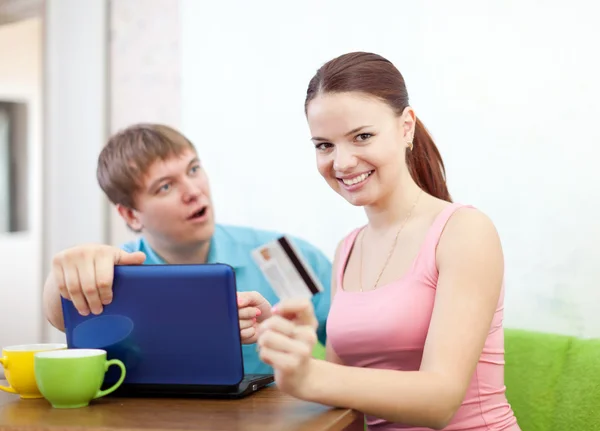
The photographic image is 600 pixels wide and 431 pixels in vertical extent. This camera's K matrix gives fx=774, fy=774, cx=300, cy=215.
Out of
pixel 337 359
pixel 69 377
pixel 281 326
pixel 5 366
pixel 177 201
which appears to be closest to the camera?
pixel 281 326

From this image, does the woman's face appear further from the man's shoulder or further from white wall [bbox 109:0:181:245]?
white wall [bbox 109:0:181:245]

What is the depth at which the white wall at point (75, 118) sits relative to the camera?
269 centimetres

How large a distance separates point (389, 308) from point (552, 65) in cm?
108

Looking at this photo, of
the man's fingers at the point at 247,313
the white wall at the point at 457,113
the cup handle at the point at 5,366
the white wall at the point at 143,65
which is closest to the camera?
the cup handle at the point at 5,366

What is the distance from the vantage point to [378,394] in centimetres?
97

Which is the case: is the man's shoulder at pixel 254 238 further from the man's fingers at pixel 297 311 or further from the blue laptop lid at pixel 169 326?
the man's fingers at pixel 297 311

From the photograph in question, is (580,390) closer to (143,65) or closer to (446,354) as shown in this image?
(446,354)

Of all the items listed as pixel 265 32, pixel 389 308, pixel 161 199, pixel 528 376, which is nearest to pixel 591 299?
pixel 528 376

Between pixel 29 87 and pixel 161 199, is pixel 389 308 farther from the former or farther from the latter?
pixel 29 87

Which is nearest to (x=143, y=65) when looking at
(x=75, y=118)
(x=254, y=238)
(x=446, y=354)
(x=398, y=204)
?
(x=75, y=118)

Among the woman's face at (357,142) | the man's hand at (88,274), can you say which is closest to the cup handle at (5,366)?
the man's hand at (88,274)

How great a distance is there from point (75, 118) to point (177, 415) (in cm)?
196

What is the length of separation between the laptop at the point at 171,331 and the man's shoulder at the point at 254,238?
3.02ft

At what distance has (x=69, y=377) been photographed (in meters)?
1.00
